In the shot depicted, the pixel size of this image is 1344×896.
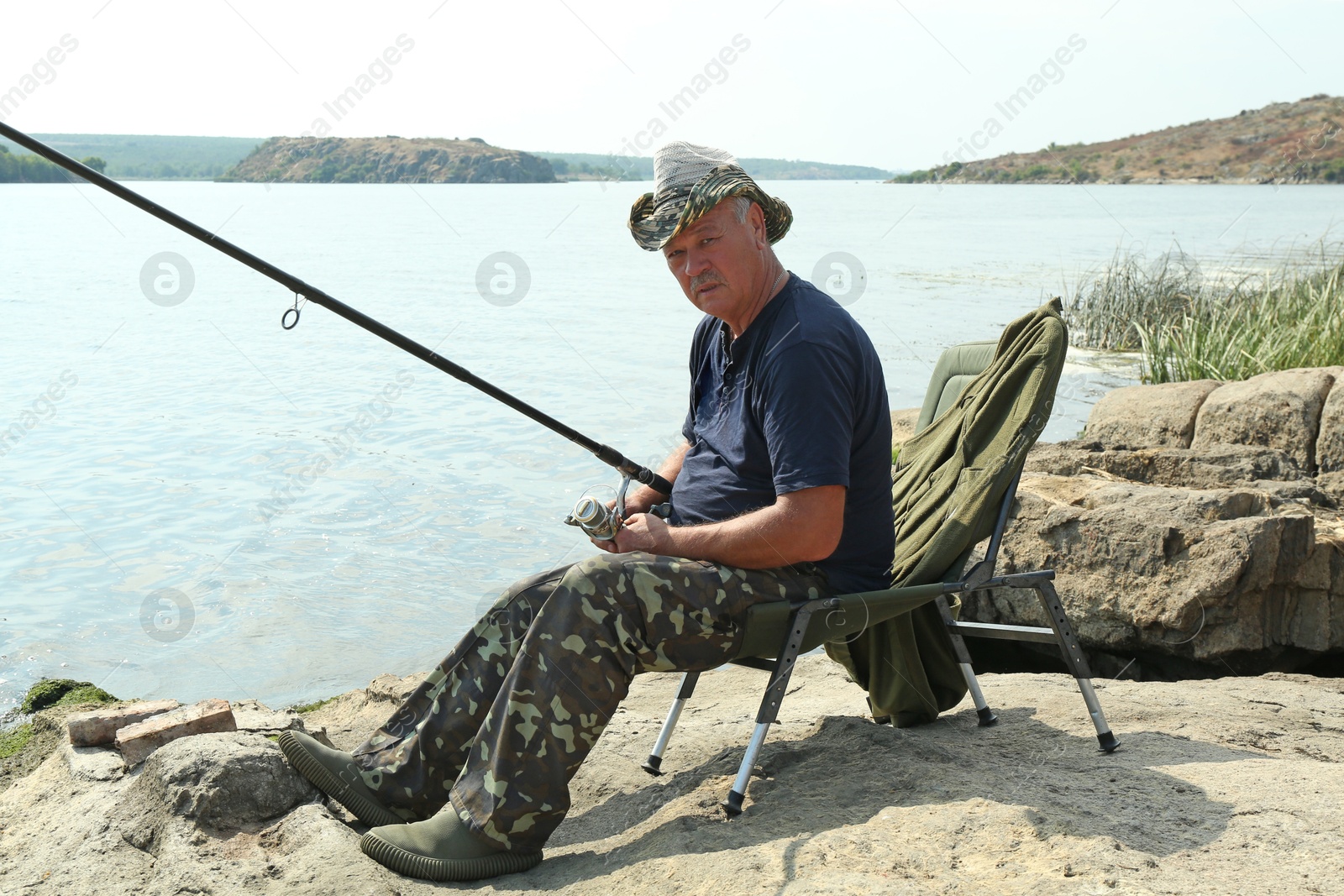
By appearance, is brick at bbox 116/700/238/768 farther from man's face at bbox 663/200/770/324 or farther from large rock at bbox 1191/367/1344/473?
large rock at bbox 1191/367/1344/473

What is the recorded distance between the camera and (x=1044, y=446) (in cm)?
637

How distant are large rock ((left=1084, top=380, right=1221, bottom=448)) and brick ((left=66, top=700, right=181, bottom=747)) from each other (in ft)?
17.8

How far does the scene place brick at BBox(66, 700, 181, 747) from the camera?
11.7 ft

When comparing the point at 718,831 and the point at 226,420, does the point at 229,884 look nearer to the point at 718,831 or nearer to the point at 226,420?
the point at 718,831

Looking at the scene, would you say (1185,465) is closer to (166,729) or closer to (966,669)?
(966,669)

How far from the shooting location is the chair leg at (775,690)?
2.88 meters

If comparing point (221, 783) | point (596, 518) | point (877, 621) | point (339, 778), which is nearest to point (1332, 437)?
point (877, 621)

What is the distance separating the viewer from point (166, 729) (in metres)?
3.47

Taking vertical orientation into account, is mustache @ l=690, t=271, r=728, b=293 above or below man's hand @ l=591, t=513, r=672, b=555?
above

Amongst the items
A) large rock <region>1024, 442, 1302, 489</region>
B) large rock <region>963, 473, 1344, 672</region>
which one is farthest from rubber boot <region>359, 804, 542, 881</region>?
large rock <region>1024, 442, 1302, 489</region>

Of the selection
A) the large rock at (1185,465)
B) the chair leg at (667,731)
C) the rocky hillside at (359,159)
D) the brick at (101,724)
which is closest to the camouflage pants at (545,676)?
the chair leg at (667,731)

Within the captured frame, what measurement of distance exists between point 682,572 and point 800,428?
0.49m

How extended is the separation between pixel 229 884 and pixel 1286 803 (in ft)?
8.59

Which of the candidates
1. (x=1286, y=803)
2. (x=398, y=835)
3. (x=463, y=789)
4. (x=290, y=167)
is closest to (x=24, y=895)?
(x=398, y=835)
